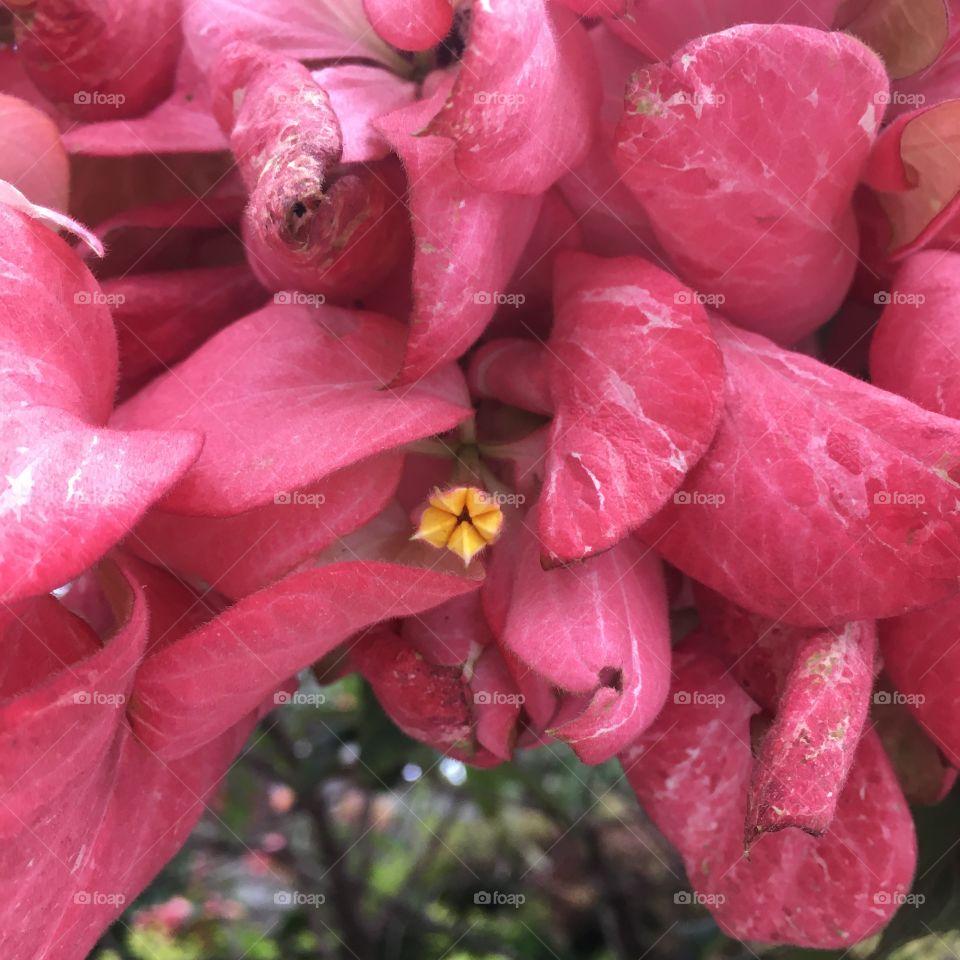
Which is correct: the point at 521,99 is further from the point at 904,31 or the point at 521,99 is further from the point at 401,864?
the point at 401,864

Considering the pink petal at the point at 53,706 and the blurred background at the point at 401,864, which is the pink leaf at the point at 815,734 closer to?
the pink petal at the point at 53,706

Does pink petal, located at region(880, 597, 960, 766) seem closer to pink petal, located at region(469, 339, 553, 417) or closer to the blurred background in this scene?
pink petal, located at region(469, 339, 553, 417)

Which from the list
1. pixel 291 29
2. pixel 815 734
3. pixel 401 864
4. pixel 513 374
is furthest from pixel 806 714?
pixel 401 864

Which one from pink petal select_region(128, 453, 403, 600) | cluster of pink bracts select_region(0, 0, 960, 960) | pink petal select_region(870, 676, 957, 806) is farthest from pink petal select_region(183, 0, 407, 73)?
pink petal select_region(870, 676, 957, 806)

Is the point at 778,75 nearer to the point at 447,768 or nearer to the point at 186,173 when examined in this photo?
the point at 186,173

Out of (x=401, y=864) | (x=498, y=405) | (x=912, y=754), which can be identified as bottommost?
(x=401, y=864)

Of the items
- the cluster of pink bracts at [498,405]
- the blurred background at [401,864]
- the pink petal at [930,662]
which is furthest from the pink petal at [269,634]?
the blurred background at [401,864]

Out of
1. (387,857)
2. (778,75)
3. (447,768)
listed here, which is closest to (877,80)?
(778,75)
